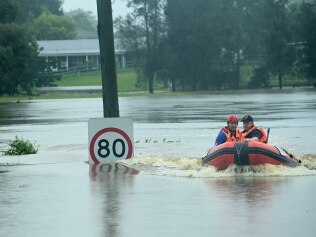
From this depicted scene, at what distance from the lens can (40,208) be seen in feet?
44.7

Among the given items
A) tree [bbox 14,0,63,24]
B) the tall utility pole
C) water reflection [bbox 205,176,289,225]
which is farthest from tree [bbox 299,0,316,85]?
water reflection [bbox 205,176,289,225]

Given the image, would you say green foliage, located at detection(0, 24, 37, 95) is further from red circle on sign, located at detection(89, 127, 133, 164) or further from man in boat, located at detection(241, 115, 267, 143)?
man in boat, located at detection(241, 115, 267, 143)

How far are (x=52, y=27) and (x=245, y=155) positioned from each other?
148m

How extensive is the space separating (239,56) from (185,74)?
6.83m

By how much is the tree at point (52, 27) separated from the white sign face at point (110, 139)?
130m

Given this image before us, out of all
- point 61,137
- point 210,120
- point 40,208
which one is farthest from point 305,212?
point 210,120

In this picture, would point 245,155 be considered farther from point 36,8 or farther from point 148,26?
point 36,8

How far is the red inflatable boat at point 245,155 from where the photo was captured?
17188mm

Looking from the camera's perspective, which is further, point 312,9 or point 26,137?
point 312,9

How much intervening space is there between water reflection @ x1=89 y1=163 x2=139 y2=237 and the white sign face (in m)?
0.42

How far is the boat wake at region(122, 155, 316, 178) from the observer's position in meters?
17.2

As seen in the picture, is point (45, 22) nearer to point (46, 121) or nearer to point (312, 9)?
point (312, 9)

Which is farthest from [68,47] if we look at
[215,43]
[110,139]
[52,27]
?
[110,139]

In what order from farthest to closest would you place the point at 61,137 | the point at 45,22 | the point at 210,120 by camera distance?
the point at 45,22 → the point at 210,120 → the point at 61,137
